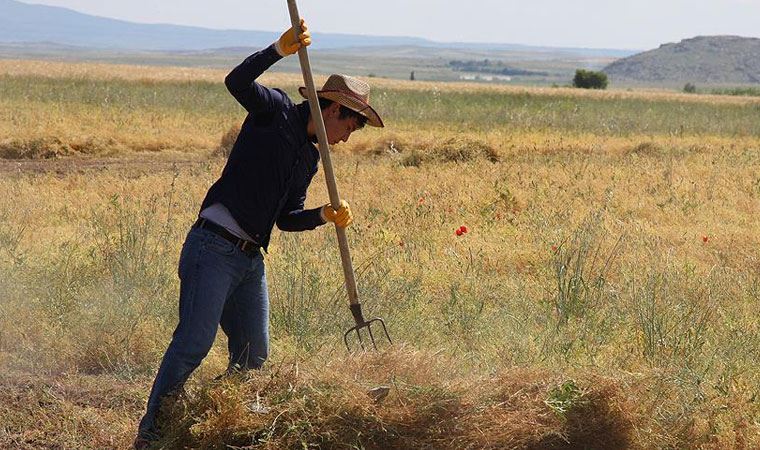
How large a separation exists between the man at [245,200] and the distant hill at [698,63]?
543 ft

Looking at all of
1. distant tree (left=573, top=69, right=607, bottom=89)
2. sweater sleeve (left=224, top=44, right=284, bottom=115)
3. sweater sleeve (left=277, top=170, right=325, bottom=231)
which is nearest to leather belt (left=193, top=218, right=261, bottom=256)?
sweater sleeve (left=277, top=170, right=325, bottom=231)

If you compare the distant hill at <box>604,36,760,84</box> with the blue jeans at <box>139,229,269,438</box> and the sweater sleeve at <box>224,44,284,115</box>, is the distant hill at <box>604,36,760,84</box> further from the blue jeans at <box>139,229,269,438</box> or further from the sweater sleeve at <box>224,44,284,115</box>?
the blue jeans at <box>139,229,269,438</box>

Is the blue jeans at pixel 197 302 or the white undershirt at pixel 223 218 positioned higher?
the white undershirt at pixel 223 218

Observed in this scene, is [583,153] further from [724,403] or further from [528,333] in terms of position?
[724,403]

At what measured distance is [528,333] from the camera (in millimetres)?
5367

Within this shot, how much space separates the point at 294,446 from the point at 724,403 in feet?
5.92

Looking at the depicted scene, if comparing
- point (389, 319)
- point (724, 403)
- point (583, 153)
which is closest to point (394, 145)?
point (583, 153)

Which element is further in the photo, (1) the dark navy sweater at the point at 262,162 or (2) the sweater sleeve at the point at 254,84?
(1) the dark navy sweater at the point at 262,162

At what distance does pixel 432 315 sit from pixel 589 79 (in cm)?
8223

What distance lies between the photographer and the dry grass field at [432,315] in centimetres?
389

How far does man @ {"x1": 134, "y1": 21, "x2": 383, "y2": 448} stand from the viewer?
374 cm

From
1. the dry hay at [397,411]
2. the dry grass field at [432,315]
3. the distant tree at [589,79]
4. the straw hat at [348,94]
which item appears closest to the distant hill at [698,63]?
the distant tree at [589,79]

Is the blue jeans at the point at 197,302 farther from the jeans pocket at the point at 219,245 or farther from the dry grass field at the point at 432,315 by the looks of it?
the dry grass field at the point at 432,315

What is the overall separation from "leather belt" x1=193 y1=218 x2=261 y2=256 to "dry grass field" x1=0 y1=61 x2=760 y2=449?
20.8 inches
